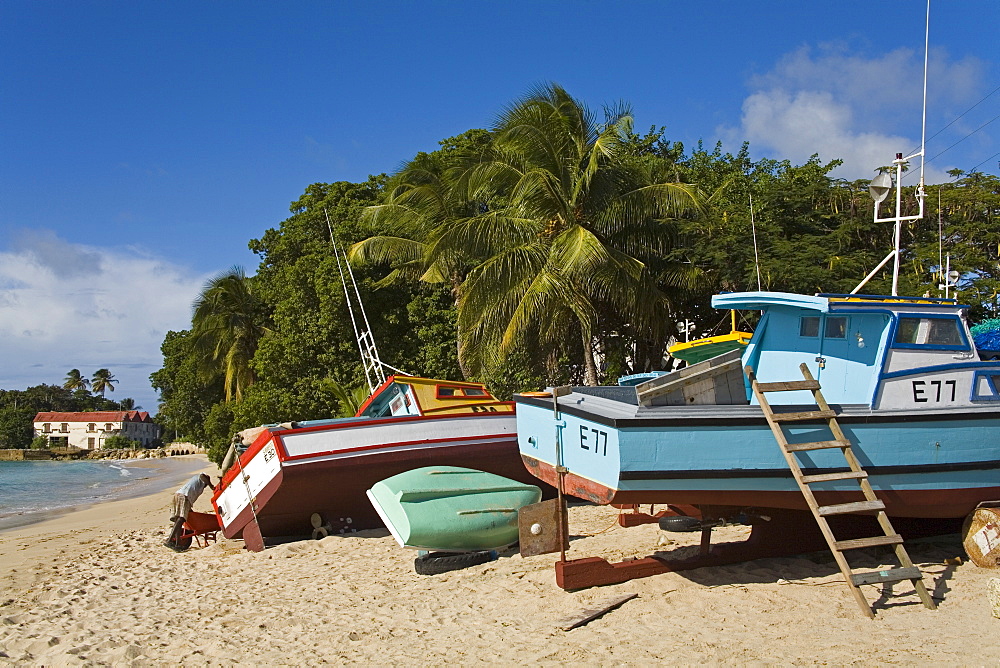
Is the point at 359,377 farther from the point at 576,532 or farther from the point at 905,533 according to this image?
the point at 905,533

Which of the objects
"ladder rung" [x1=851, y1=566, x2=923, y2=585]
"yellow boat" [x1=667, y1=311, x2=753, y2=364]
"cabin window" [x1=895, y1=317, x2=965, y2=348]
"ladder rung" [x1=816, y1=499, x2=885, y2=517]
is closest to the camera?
"ladder rung" [x1=851, y1=566, x2=923, y2=585]

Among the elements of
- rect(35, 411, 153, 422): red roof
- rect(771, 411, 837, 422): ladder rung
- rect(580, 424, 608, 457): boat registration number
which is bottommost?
rect(35, 411, 153, 422): red roof

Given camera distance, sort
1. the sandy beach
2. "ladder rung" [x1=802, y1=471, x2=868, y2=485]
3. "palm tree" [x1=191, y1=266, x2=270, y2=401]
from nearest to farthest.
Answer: the sandy beach, "ladder rung" [x1=802, y1=471, x2=868, y2=485], "palm tree" [x1=191, y1=266, x2=270, y2=401]

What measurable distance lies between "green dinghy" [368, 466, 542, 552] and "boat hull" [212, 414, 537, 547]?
1960mm

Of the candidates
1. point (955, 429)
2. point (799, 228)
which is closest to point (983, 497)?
point (955, 429)

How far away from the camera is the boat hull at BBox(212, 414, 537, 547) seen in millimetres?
11484

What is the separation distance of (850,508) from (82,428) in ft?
350

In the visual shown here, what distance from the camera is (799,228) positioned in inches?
718

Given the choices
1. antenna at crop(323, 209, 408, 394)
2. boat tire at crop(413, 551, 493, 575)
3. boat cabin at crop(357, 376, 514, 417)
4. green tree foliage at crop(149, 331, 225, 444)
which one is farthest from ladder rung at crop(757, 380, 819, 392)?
green tree foliage at crop(149, 331, 225, 444)

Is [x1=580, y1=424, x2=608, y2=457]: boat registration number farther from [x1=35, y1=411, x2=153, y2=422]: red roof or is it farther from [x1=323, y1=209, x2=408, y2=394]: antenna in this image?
[x1=35, y1=411, x2=153, y2=422]: red roof

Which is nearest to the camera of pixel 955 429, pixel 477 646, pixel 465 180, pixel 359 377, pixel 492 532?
pixel 477 646

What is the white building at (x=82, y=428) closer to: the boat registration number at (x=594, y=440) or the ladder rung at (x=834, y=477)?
the boat registration number at (x=594, y=440)

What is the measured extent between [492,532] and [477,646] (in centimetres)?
295

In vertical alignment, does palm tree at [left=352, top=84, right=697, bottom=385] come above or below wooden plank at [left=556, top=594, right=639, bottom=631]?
above
